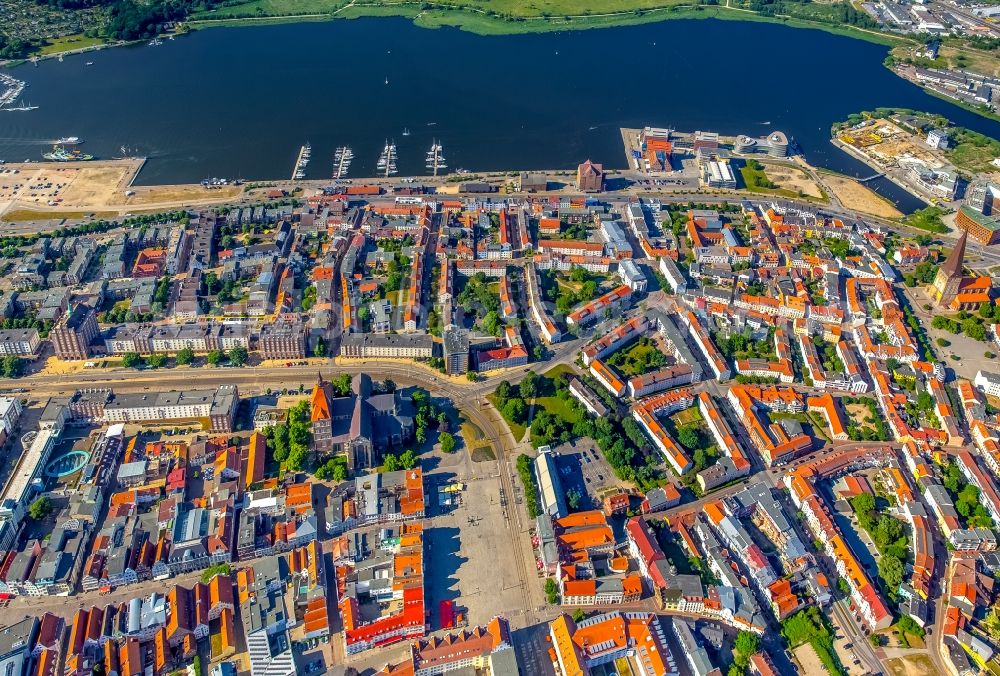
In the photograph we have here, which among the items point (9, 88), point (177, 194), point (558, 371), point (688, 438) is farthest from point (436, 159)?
point (9, 88)

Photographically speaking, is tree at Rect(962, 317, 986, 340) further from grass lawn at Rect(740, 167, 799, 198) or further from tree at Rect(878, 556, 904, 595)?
tree at Rect(878, 556, 904, 595)

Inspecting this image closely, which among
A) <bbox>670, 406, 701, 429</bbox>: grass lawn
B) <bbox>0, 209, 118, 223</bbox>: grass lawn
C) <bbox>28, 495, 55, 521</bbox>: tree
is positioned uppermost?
<bbox>0, 209, 118, 223</bbox>: grass lawn

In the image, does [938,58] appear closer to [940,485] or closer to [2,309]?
[940,485]

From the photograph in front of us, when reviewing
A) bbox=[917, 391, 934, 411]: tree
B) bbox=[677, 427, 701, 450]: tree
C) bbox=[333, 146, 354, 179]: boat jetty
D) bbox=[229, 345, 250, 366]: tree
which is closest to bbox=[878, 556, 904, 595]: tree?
bbox=[677, 427, 701, 450]: tree

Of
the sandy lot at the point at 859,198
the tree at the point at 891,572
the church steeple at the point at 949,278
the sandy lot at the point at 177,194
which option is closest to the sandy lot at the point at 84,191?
the sandy lot at the point at 177,194

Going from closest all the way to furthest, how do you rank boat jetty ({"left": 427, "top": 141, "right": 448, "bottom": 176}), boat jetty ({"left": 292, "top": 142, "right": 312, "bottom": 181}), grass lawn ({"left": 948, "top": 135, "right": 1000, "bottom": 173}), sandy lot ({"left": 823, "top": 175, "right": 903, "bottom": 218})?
sandy lot ({"left": 823, "top": 175, "right": 903, "bottom": 218})
boat jetty ({"left": 292, "top": 142, "right": 312, "bottom": 181})
grass lawn ({"left": 948, "top": 135, "right": 1000, "bottom": 173})
boat jetty ({"left": 427, "top": 141, "right": 448, "bottom": 176})

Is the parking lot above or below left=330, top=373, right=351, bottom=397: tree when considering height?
below
